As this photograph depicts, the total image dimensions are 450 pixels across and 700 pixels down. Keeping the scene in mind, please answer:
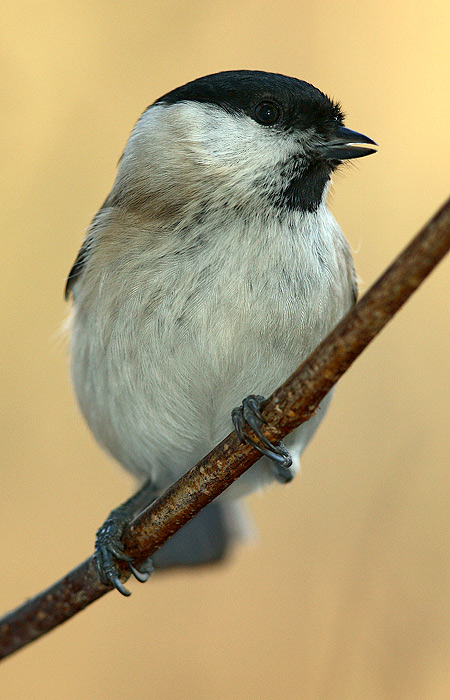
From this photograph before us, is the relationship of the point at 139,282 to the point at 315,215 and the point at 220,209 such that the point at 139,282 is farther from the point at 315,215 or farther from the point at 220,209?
the point at 315,215

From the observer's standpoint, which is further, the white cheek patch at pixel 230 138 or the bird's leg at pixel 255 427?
the white cheek patch at pixel 230 138

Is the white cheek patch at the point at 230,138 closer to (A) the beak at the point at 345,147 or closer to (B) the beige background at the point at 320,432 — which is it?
(A) the beak at the point at 345,147

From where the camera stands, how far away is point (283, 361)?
164cm

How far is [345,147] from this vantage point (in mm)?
1655

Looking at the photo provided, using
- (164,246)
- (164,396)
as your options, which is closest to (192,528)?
(164,396)

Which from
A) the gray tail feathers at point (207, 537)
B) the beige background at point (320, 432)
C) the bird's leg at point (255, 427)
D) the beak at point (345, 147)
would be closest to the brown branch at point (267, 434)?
the bird's leg at point (255, 427)

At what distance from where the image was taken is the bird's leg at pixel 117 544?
1.59 meters

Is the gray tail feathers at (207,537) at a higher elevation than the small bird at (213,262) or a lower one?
lower

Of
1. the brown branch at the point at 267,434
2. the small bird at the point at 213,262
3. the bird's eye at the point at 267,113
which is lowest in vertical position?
the brown branch at the point at 267,434

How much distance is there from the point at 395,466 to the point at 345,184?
108 centimetres

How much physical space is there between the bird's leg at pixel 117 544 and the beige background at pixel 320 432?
27.1 inches

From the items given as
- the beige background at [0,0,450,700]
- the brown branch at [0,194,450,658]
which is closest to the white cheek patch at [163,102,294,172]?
the brown branch at [0,194,450,658]

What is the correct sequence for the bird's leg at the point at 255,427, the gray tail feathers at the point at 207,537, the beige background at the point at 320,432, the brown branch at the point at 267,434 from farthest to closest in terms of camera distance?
the beige background at the point at 320,432
the gray tail feathers at the point at 207,537
the bird's leg at the point at 255,427
the brown branch at the point at 267,434

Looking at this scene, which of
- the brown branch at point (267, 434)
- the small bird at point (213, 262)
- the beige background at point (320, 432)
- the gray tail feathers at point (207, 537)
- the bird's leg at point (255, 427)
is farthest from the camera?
the beige background at point (320, 432)
